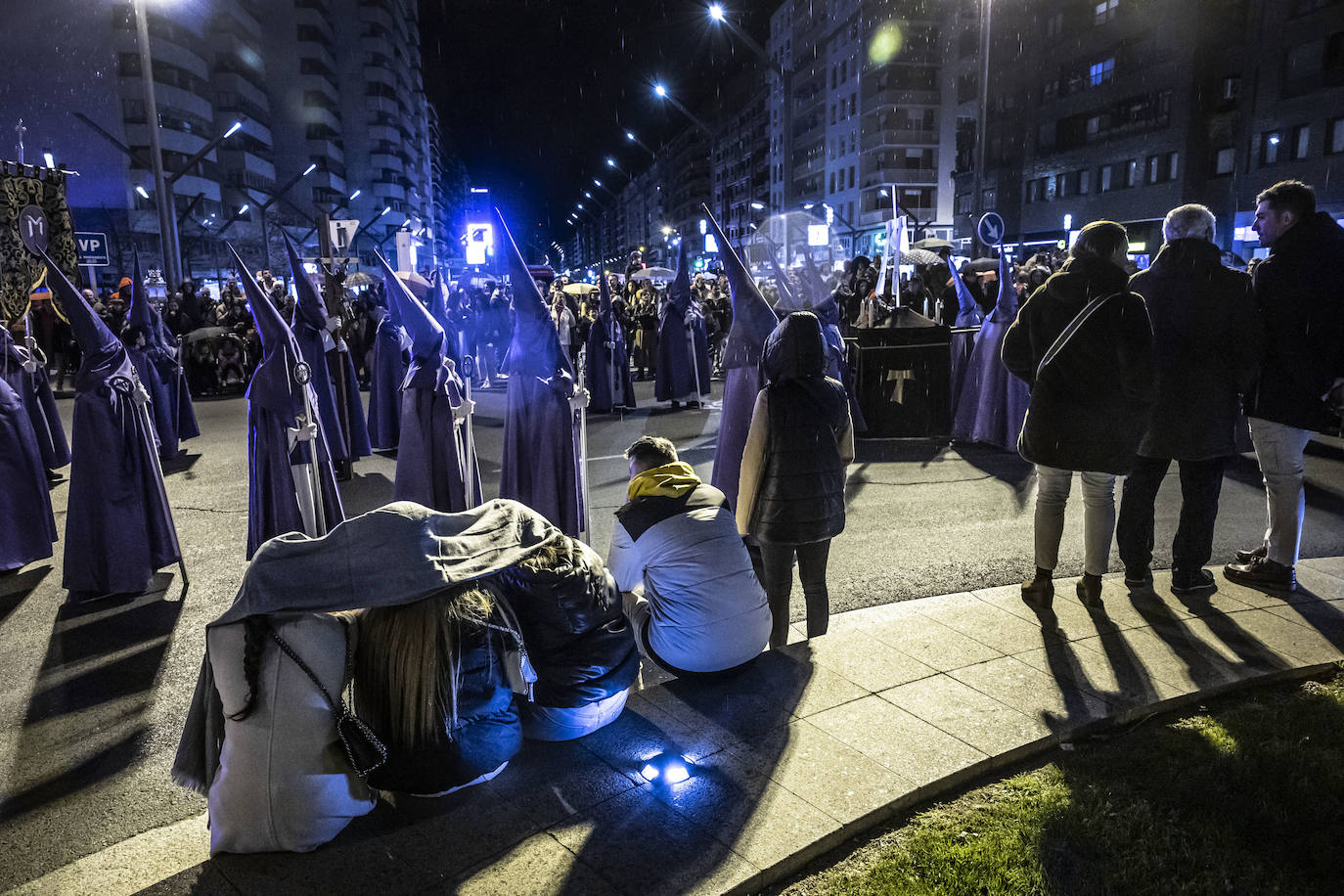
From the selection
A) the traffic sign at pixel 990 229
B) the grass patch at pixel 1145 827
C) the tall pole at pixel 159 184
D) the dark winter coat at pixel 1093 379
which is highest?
the tall pole at pixel 159 184

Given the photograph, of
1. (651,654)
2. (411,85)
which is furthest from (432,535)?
(411,85)

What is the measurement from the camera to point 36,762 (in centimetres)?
382

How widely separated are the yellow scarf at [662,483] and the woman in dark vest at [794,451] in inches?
27.6

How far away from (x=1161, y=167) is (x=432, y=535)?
46.2 meters

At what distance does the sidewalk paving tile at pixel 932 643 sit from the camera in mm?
4352

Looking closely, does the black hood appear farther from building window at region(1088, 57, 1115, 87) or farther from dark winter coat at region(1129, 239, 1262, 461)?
building window at region(1088, 57, 1115, 87)

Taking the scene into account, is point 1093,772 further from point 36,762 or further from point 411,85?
point 411,85

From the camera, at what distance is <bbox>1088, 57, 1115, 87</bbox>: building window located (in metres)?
43.8

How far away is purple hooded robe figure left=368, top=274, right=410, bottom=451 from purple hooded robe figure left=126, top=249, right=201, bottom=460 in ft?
7.80

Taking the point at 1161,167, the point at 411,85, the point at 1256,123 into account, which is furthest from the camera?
the point at 411,85

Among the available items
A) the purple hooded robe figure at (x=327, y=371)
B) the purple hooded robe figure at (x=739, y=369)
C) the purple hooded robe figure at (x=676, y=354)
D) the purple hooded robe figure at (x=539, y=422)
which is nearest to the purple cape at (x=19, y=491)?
the purple hooded robe figure at (x=327, y=371)

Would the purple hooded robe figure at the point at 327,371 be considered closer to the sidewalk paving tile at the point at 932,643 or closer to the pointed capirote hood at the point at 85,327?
the pointed capirote hood at the point at 85,327

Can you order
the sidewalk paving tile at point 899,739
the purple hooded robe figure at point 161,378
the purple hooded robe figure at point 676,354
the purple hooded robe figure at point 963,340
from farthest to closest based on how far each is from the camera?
the purple hooded robe figure at point 676,354 < the purple hooded robe figure at point 963,340 < the purple hooded robe figure at point 161,378 < the sidewalk paving tile at point 899,739

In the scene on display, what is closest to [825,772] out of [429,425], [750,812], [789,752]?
[789,752]
